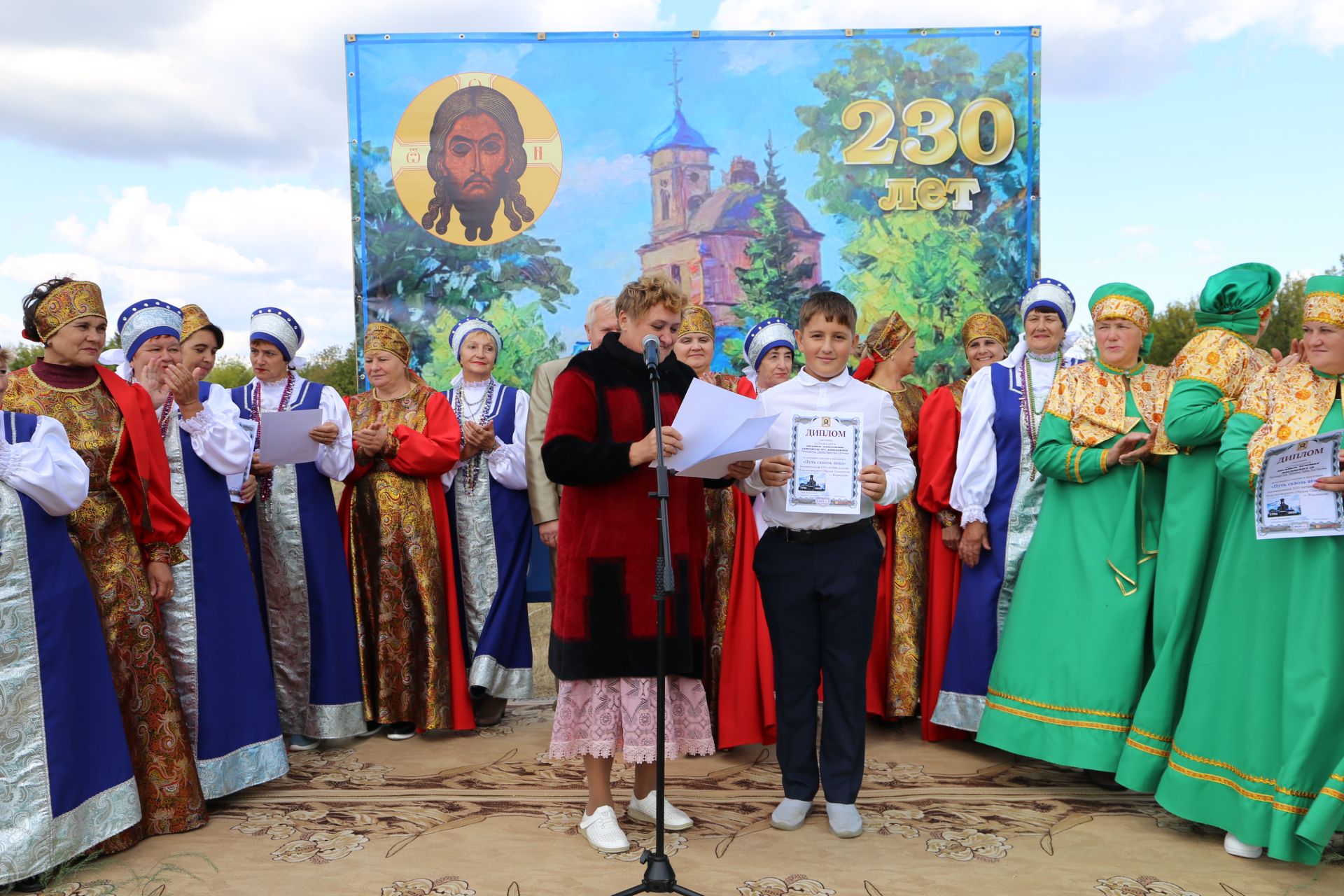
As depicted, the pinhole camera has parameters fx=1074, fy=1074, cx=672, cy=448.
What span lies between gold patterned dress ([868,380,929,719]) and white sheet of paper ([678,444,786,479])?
200 centimetres

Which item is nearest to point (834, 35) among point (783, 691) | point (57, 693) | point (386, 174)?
point (386, 174)

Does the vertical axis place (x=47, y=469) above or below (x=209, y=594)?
above

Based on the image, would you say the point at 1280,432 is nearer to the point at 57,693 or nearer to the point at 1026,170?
the point at 1026,170

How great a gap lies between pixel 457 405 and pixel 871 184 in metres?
2.83

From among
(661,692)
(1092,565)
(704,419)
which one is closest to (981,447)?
(1092,565)

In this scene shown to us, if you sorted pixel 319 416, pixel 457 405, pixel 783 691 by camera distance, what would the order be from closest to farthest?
pixel 783 691
pixel 319 416
pixel 457 405

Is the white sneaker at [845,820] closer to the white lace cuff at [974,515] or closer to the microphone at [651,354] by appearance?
the white lace cuff at [974,515]

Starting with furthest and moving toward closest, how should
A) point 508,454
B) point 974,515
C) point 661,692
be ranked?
point 508,454 < point 974,515 < point 661,692

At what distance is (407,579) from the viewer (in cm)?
545

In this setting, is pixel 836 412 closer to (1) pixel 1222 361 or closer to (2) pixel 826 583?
(2) pixel 826 583

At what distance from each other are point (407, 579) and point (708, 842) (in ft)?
7.59

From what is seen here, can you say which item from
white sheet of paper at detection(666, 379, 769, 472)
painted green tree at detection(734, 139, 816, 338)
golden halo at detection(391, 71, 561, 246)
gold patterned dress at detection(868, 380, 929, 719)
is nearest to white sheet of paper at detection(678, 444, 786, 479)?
white sheet of paper at detection(666, 379, 769, 472)

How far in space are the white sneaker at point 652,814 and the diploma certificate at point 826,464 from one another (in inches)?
48.1

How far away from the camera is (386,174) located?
21.0 ft
